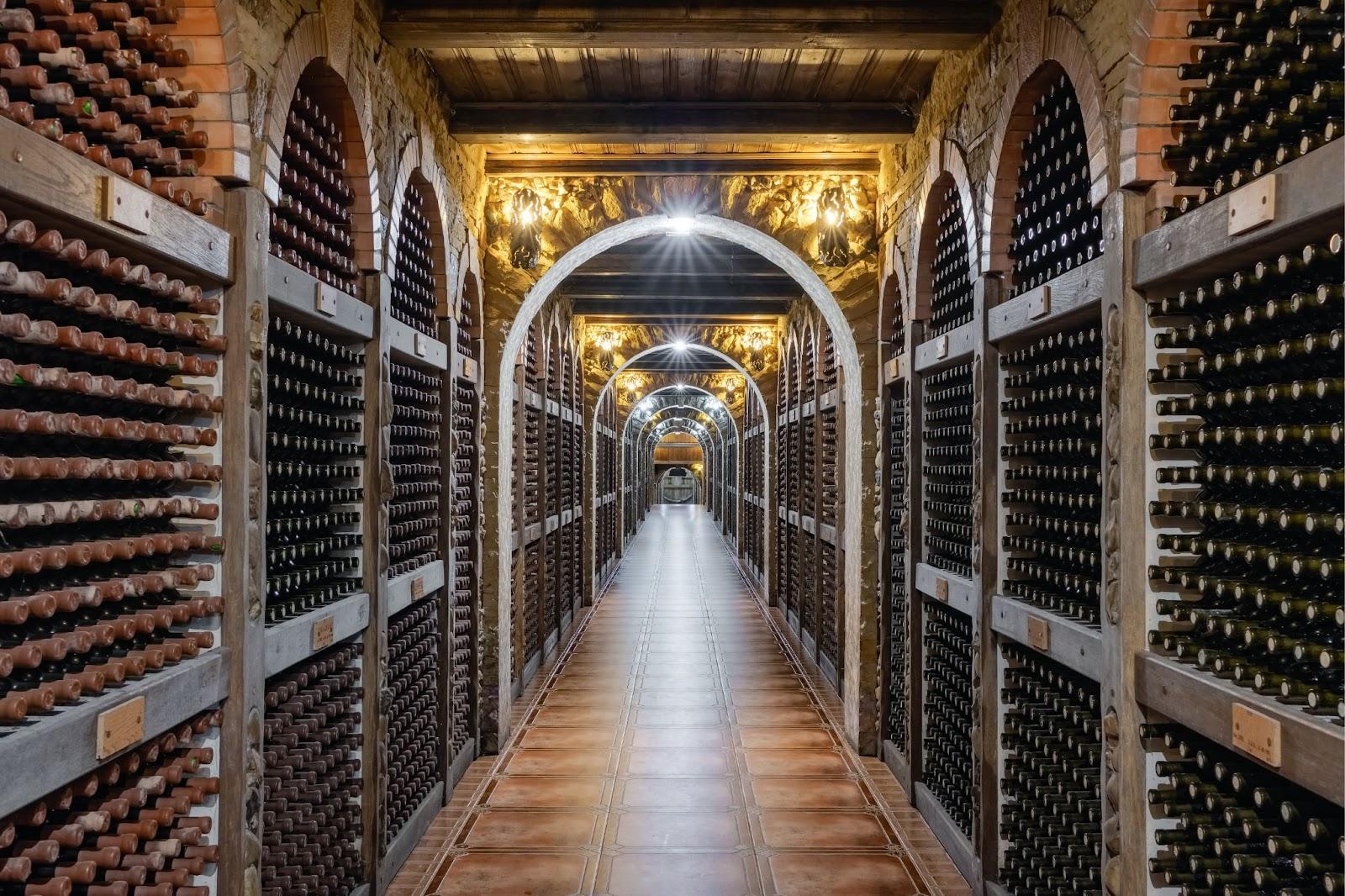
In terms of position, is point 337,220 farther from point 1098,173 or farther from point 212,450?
point 1098,173

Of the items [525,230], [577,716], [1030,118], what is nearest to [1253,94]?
[1030,118]

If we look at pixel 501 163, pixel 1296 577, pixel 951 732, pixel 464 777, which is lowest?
pixel 464 777

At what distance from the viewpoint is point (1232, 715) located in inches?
93.5

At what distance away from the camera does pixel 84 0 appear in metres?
2.42

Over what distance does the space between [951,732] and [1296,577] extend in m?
3.07

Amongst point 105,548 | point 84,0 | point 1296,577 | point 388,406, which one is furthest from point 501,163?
point 1296,577

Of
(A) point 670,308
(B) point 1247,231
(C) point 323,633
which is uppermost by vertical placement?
(A) point 670,308

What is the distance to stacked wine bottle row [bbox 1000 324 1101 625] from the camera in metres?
3.48

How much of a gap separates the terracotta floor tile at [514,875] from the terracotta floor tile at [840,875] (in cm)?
97

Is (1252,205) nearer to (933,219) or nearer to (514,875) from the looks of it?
(933,219)

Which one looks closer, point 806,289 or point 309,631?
point 309,631

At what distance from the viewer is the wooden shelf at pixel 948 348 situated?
4711mm

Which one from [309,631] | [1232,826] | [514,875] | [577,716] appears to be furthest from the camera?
[577,716]

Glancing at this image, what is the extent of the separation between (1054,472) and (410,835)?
142 inches
